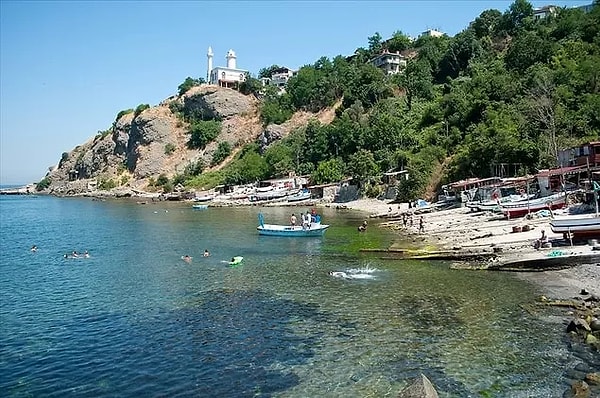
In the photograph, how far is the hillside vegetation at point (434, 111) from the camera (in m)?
67.8

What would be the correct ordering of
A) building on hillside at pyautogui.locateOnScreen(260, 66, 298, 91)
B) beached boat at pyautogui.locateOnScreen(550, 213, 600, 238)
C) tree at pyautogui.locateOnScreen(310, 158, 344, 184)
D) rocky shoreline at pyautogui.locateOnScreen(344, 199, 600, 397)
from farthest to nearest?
building on hillside at pyautogui.locateOnScreen(260, 66, 298, 91) < tree at pyautogui.locateOnScreen(310, 158, 344, 184) < beached boat at pyautogui.locateOnScreen(550, 213, 600, 238) < rocky shoreline at pyautogui.locateOnScreen(344, 199, 600, 397)

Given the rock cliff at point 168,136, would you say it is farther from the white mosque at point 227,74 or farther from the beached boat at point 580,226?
the beached boat at point 580,226

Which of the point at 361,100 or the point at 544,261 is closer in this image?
the point at 544,261

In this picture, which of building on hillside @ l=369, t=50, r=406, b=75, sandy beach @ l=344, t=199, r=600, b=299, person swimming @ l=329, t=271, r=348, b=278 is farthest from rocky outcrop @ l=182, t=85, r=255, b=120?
person swimming @ l=329, t=271, r=348, b=278

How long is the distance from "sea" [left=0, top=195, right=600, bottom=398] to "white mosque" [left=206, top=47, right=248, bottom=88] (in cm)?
13931

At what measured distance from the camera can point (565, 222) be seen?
104 ft

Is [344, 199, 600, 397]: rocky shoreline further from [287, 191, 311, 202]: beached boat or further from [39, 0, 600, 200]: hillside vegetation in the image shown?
[287, 191, 311, 202]: beached boat

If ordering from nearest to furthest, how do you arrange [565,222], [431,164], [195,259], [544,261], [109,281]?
1. [544,261]
2. [565,222]
3. [109,281]
4. [195,259]
5. [431,164]

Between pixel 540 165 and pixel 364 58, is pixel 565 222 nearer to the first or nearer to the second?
pixel 540 165

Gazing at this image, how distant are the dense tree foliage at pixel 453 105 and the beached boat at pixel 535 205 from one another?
16102mm

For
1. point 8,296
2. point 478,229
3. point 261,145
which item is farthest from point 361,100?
point 8,296

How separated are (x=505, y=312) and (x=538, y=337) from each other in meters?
→ 3.29

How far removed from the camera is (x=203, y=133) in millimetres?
156125

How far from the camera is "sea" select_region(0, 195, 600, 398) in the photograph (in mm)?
16719
